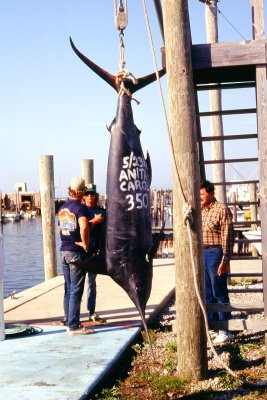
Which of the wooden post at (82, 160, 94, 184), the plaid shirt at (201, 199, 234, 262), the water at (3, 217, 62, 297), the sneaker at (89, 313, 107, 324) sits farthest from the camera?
the water at (3, 217, 62, 297)

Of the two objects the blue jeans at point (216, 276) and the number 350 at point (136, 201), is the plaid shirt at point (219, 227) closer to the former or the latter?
the blue jeans at point (216, 276)

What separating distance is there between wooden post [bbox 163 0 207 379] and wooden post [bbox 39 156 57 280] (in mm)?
6378

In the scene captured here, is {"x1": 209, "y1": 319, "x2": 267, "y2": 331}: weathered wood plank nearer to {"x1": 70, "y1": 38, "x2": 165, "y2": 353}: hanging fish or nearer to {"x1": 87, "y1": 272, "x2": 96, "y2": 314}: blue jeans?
{"x1": 70, "y1": 38, "x2": 165, "y2": 353}: hanging fish

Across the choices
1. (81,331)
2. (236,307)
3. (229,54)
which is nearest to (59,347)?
(81,331)

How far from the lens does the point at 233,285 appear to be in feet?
32.0

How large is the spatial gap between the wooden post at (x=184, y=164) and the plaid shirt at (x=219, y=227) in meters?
1.06

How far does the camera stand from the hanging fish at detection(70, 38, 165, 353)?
4051 mm

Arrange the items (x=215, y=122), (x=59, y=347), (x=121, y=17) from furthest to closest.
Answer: (x=215, y=122) < (x=59, y=347) < (x=121, y=17)

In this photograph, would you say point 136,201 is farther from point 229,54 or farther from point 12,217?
point 12,217

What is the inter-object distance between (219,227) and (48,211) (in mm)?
5494

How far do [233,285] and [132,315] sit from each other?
3420 millimetres

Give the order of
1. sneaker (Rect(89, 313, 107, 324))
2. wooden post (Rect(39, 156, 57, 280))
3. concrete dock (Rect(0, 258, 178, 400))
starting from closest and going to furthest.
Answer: concrete dock (Rect(0, 258, 178, 400))
sneaker (Rect(89, 313, 107, 324))
wooden post (Rect(39, 156, 57, 280))

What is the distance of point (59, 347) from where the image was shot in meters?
5.43

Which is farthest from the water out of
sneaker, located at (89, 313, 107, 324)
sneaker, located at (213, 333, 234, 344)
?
sneaker, located at (213, 333, 234, 344)
